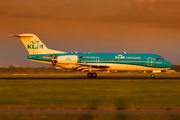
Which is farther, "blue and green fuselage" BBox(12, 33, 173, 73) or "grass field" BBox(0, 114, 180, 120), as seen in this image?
"blue and green fuselage" BBox(12, 33, 173, 73)

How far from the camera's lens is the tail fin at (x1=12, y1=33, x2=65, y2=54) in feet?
139

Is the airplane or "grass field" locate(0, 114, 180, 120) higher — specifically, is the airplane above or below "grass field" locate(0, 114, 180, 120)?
above

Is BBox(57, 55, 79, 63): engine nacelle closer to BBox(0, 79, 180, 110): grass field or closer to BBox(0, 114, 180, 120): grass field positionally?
BBox(0, 79, 180, 110): grass field

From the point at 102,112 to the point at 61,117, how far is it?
6.50 feet

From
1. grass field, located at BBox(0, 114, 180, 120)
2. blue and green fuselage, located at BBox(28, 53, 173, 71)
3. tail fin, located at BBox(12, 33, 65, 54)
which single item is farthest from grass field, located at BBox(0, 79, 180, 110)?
tail fin, located at BBox(12, 33, 65, 54)

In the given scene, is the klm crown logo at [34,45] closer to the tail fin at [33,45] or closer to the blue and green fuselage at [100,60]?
the tail fin at [33,45]

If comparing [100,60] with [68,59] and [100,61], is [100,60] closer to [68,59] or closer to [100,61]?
[100,61]

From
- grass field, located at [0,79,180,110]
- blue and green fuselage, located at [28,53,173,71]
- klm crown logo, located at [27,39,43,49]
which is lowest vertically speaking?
grass field, located at [0,79,180,110]

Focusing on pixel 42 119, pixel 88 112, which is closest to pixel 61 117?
pixel 42 119

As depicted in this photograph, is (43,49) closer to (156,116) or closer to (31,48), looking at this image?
(31,48)

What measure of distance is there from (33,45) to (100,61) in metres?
12.6

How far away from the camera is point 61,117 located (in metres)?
9.48

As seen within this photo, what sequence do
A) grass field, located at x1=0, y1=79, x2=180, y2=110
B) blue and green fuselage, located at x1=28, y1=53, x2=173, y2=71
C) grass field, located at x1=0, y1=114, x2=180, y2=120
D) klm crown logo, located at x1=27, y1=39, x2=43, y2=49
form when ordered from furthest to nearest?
klm crown logo, located at x1=27, y1=39, x2=43, y2=49 < blue and green fuselage, located at x1=28, y1=53, x2=173, y2=71 < grass field, located at x1=0, y1=79, x2=180, y2=110 < grass field, located at x1=0, y1=114, x2=180, y2=120

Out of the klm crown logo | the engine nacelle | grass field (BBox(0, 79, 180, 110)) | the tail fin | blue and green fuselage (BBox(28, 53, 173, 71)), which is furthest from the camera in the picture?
the klm crown logo
